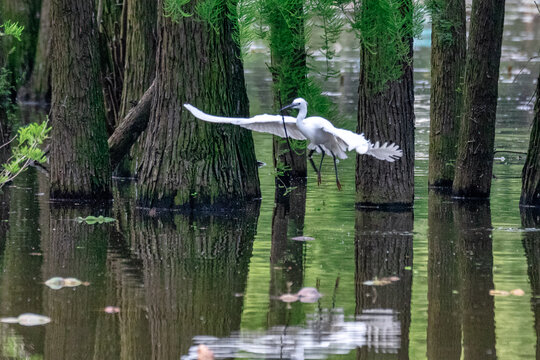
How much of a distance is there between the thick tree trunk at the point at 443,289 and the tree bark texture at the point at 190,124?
255 centimetres

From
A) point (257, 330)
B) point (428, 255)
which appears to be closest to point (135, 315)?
point (257, 330)

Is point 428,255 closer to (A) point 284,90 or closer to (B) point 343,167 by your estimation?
(A) point 284,90

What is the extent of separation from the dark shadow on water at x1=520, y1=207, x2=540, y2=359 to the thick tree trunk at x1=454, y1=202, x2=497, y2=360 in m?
0.31

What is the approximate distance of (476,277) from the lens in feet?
28.8

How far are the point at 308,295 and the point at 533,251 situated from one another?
296 cm

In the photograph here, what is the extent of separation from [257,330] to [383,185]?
5.62 meters

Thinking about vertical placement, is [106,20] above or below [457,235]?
above

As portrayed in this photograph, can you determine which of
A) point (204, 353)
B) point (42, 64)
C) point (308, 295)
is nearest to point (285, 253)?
point (308, 295)

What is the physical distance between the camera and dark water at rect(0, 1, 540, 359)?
22.2 feet

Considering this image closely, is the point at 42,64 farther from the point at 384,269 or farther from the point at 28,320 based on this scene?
the point at 28,320

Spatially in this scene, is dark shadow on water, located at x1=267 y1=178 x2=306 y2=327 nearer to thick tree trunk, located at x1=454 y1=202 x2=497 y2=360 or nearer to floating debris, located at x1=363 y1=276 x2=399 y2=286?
floating debris, located at x1=363 y1=276 x2=399 y2=286

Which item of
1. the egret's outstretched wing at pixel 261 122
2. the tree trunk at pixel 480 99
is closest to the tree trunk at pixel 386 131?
the tree trunk at pixel 480 99

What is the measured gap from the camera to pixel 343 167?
17.0 m

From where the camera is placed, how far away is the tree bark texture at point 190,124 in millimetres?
11977
